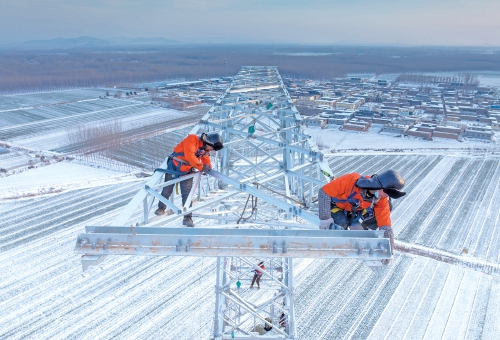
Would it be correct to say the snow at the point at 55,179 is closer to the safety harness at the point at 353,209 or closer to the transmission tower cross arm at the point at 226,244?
the transmission tower cross arm at the point at 226,244

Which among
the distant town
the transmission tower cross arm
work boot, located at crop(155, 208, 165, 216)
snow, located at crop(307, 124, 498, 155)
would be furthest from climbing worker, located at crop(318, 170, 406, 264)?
the distant town

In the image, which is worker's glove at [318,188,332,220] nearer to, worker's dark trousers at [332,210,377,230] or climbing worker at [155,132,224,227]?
worker's dark trousers at [332,210,377,230]

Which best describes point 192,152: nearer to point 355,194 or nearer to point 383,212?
point 355,194

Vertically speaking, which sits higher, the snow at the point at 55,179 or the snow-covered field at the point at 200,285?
the snow at the point at 55,179

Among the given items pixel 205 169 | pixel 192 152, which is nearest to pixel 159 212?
pixel 205 169

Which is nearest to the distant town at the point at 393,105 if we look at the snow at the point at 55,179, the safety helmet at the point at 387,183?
the snow at the point at 55,179

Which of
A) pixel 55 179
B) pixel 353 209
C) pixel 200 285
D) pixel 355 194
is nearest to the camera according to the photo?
pixel 355 194
